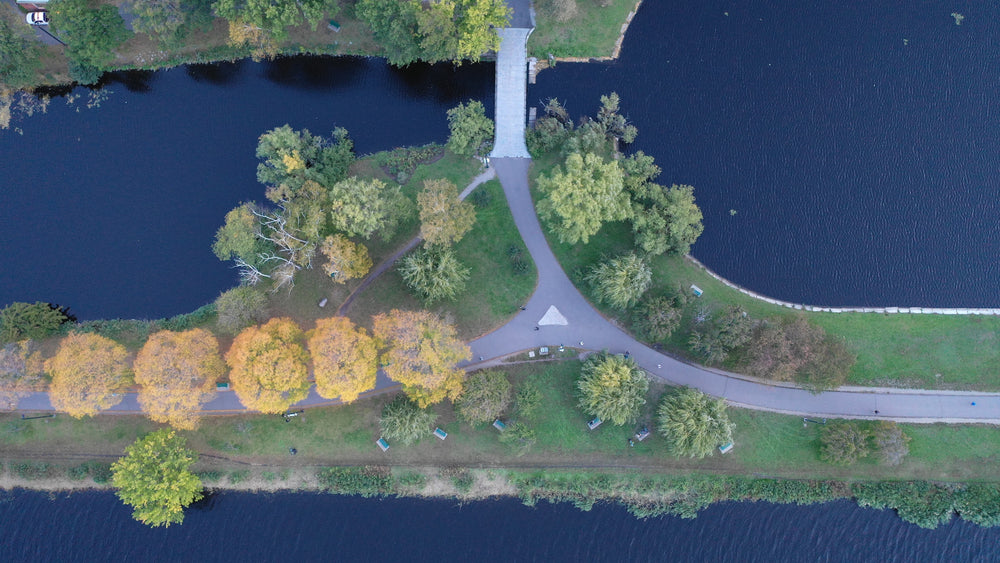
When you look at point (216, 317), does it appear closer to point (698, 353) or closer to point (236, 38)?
point (236, 38)

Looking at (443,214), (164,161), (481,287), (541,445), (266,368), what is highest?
(443,214)

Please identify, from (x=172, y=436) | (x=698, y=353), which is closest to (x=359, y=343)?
(x=172, y=436)

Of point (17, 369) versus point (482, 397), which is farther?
point (482, 397)

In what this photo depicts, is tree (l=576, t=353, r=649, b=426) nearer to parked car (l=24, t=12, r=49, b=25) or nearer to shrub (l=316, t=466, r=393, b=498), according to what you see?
shrub (l=316, t=466, r=393, b=498)

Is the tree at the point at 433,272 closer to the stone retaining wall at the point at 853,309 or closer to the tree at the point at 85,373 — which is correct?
the stone retaining wall at the point at 853,309

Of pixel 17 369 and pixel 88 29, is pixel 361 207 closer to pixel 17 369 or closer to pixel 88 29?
pixel 88 29

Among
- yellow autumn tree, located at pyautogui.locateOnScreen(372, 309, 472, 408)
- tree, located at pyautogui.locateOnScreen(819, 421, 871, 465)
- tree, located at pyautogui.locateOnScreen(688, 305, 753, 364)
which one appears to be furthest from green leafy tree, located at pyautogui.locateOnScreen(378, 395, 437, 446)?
tree, located at pyautogui.locateOnScreen(819, 421, 871, 465)

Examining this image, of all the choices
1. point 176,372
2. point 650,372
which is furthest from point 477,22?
point 176,372
